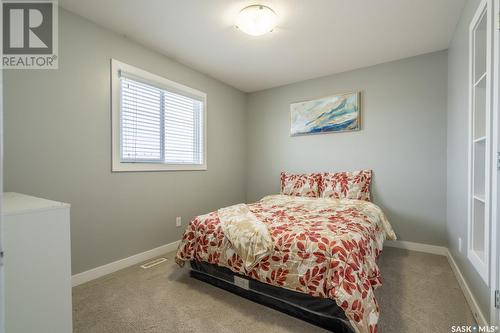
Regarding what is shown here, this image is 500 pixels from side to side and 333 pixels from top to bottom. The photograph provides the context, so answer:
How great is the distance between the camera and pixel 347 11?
6.97 ft

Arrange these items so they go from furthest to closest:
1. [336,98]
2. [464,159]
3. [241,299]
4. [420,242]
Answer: [336,98] < [420,242] < [464,159] < [241,299]

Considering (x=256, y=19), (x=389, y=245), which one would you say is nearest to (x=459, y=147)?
(x=389, y=245)

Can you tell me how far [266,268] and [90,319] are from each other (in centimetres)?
129

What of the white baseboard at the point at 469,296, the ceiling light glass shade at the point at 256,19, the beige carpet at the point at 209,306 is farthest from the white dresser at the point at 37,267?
the white baseboard at the point at 469,296

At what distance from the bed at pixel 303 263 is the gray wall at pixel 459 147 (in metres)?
0.65

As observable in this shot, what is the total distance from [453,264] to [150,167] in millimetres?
3395

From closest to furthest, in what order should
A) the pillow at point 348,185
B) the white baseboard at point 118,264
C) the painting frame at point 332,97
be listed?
the white baseboard at point 118,264 → the pillow at point 348,185 → the painting frame at point 332,97

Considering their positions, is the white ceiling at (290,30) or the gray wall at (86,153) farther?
the white ceiling at (290,30)

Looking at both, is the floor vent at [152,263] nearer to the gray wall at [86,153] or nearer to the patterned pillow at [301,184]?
the gray wall at [86,153]

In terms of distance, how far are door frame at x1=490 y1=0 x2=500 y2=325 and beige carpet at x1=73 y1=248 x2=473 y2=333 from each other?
453mm

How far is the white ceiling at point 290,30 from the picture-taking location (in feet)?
6.75

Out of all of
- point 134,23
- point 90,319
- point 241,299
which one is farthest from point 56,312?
point 134,23

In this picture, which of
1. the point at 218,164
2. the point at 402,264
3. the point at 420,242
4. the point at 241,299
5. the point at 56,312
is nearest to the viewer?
the point at 56,312

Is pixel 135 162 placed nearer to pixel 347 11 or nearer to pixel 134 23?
pixel 134 23
